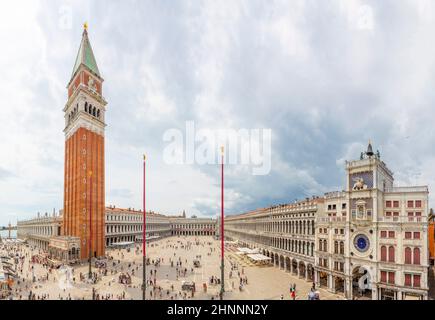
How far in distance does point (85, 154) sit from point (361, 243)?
65614 mm

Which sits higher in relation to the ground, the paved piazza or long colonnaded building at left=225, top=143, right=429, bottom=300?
long colonnaded building at left=225, top=143, right=429, bottom=300

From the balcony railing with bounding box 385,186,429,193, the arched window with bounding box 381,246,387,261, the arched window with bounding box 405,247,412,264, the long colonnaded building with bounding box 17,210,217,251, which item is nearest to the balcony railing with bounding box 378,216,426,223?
the arched window with bounding box 405,247,412,264

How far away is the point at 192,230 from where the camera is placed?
609ft

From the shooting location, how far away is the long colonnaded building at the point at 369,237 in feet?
106

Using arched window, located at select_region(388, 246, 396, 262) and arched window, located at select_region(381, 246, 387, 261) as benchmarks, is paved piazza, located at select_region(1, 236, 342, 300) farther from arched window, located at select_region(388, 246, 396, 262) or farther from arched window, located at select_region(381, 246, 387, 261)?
arched window, located at select_region(388, 246, 396, 262)

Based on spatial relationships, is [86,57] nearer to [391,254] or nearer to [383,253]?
[383,253]

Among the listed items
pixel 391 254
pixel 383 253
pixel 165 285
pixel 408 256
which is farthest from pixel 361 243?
Answer: pixel 165 285

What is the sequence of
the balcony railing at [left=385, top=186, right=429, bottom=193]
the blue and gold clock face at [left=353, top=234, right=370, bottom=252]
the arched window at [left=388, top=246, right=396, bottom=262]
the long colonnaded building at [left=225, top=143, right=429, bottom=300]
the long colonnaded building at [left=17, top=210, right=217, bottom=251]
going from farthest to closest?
the long colonnaded building at [left=17, top=210, right=217, bottom=251] → the blue and gold clock face at [left=353, top=234, right=370, bottom=252] → the balcony railing at [left=385, top=186, right=429, bottom=193] → the arched window at [left=388, top=246, right=396, bottom=262] → the long colonnaded building at [left=225, top=143, right=429, bottom=300]

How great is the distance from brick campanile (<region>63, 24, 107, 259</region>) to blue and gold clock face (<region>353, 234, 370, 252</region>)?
193 feet

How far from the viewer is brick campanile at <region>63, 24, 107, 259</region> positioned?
70.3 metres

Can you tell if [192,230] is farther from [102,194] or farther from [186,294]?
[186,294]

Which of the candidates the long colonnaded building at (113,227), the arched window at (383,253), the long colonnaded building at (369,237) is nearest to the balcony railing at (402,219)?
the long colonnaded building at (369,237)

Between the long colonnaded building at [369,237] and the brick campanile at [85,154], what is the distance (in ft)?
175

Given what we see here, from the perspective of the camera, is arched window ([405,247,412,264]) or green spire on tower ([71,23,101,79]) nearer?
arched window ([405,247,412,264])
